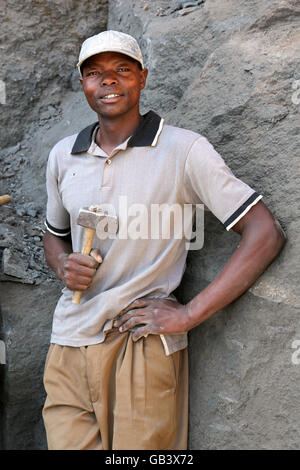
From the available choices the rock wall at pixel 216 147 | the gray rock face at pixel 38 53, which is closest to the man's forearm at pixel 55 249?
the rock wall at pixel 216 147

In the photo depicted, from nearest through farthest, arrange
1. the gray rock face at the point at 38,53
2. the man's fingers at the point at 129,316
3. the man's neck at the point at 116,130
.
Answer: the man's fingers at the point at 129,316, the man's neck at the point at 116,130, the gray rock face at the point at 38,53

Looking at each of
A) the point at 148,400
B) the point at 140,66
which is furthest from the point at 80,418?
the point at 140,66

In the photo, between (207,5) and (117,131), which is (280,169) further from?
(207,5)

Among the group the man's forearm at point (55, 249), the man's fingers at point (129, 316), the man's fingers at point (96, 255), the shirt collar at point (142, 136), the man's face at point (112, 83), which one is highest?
the man's face at point (112, 83)

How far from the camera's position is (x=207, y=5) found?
129 inches

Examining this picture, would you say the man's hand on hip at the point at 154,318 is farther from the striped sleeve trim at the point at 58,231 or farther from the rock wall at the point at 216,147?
the striped sleeve trim at the point at 58,231

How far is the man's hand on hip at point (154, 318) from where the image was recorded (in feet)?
7.70

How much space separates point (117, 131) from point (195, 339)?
0.94m

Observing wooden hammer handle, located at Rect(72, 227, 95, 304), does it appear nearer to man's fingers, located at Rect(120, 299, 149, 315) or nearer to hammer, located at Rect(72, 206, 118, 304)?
hammer, located at Rect(72, 206, 118, 304)

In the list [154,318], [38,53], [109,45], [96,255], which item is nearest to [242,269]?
[154,318]

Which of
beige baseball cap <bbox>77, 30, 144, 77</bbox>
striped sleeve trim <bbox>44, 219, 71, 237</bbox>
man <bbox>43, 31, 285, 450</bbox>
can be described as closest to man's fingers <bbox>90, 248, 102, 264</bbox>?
man <bbox>43, 31, 285, 450</bbox>

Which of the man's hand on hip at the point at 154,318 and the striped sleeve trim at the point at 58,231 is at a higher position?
the striped sleeve trim at the point at 58,231

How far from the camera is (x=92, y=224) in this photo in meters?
2.34

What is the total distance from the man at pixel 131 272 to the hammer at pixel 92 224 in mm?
33
